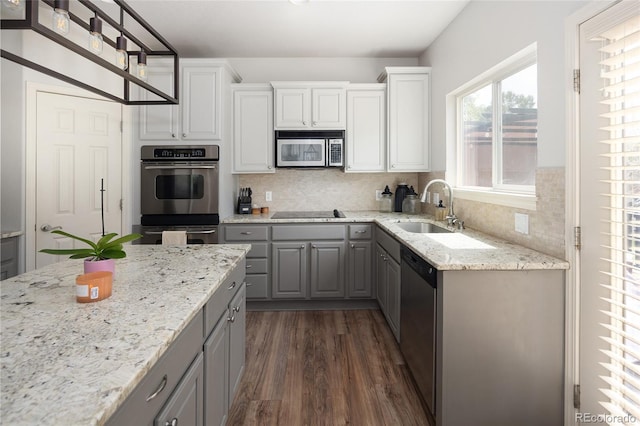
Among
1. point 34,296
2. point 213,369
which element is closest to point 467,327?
point 213,369

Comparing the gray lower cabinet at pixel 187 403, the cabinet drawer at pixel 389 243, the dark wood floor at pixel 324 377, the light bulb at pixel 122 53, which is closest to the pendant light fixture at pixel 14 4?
the light bulb at pixel 122 53

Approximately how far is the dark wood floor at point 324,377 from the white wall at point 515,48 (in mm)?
1601

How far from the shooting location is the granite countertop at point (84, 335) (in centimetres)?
62

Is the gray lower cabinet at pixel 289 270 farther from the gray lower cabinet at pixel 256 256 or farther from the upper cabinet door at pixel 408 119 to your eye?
the upper cabinet door at pixel 408 119

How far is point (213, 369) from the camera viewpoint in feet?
4.60

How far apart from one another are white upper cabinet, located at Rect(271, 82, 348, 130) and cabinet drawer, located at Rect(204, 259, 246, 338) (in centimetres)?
206

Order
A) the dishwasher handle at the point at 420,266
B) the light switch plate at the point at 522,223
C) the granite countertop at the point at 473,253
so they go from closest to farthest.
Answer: the granite countertop at the point at 473,253 < the dishwasher handle at the point at 420,266 < the light switch plate at the point at 522,223

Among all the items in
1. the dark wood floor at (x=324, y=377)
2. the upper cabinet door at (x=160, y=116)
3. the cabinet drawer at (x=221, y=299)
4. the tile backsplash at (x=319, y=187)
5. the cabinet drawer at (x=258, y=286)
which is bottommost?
the dark wood floor at (x=324, y=377)

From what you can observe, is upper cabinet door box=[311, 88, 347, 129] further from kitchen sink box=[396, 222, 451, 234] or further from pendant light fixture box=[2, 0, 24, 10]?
pendant light fixture box=[2, 0, 24, 10]

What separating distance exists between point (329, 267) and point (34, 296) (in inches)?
98.3

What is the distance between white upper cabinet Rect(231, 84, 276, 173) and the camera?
360 centimetres

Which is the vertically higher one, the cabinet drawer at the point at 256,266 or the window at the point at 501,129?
the window at the point at 501,129

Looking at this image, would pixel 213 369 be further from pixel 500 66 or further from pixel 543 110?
pixel 500 66

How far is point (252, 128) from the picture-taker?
3.62 m
